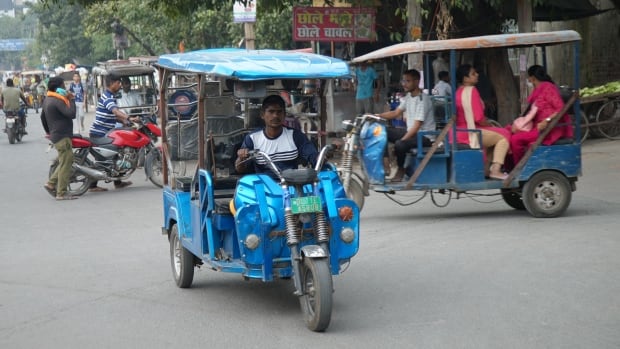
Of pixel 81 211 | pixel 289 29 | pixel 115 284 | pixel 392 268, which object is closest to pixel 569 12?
pixel 81 211

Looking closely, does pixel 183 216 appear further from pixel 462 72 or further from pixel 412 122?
pixel 462 72

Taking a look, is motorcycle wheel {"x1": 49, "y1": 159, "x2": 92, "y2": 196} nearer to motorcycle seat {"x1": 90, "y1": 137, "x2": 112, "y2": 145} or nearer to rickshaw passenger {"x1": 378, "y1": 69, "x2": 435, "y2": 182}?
motorcycle seat {"x1": 90, "y1": 137, "x2": 112, "y2": 145}

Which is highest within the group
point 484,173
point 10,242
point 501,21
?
point 501,21

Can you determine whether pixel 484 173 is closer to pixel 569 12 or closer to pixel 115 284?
pixel 115 284

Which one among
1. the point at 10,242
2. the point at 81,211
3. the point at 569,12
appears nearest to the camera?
the point at 10,242

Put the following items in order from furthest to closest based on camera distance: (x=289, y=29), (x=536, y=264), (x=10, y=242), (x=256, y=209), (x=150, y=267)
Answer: (x=289, y=29), (x=10, y=242), (x=150, y=267), (x=536, y=264), (x=256, y=209)

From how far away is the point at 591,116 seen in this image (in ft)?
60.5

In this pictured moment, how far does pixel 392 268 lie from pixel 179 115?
2.29 meters

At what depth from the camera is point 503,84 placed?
18.8 meters

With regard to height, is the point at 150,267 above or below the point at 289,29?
below

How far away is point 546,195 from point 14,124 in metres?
20.6

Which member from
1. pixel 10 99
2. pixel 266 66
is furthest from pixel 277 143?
pixel 10 99

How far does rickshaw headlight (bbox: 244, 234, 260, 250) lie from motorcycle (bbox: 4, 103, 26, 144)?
75.1 feet

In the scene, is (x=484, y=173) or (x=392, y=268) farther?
(x=484, y=173)
